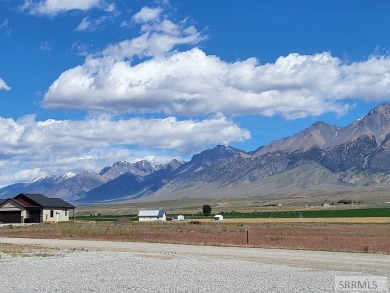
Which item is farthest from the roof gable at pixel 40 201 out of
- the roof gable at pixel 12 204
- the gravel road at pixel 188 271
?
the gravel road at pixel 188 271

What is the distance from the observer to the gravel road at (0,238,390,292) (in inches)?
854

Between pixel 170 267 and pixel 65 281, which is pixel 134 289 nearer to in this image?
pixel 65 281

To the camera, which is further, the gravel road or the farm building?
the farm building

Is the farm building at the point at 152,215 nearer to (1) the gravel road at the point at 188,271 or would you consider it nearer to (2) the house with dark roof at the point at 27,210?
→ (2) the house with dark roof at the point at 27,210

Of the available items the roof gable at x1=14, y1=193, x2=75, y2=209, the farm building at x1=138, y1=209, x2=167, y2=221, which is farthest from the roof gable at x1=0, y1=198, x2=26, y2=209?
the farm building at x1=138, y1=209, x2=167, y2=221

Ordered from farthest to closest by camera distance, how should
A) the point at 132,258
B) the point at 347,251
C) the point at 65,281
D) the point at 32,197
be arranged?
the point at 32,197, the point at 347,251, the point at 132,258, the point at 65,281

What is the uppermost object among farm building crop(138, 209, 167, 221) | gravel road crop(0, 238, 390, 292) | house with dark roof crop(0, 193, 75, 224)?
house with dark roof crop(0, 193, 75, 224)

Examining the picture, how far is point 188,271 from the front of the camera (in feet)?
87.8

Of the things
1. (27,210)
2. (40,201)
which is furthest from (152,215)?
(27,210)

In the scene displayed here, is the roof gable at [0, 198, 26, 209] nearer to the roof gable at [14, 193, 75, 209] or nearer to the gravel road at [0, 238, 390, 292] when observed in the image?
the roof gable at [14, 193, 75, 209]

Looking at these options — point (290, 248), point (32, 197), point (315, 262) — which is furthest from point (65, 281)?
point (32, 197)

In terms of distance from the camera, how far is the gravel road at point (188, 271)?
21688 mm

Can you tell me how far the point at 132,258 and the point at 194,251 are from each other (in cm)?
677

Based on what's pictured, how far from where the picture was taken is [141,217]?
452ft
